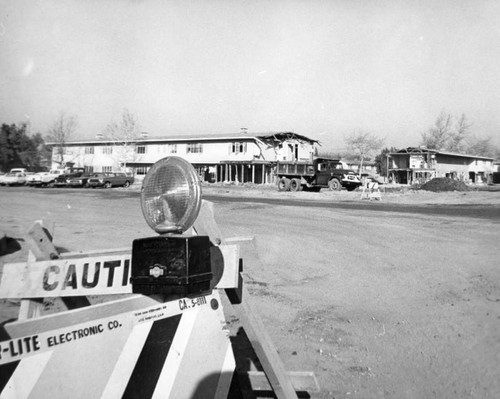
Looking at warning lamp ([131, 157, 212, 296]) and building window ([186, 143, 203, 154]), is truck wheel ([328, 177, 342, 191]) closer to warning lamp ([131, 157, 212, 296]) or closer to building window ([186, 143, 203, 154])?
building window ([186, 143, 203, 154])

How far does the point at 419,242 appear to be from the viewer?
9.16 m

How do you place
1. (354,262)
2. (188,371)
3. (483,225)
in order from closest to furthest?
(188,371)
(354,262)
(483,225)

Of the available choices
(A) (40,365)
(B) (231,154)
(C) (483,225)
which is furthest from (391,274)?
(B) (231,154)

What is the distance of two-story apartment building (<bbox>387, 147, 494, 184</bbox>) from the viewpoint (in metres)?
58.8

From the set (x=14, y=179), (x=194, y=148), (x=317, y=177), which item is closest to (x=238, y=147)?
(x=194, y=148)

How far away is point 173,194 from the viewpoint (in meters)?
2.09

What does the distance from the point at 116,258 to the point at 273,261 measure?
524cm

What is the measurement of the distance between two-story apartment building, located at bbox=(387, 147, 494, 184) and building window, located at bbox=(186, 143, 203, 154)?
2457 centimetres

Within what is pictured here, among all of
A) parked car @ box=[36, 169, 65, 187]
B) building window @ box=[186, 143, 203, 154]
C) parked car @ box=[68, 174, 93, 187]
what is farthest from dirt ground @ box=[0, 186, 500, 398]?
building window @ box=[186, 143, 203, 154]

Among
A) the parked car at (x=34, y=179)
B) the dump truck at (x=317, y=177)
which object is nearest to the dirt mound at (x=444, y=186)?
the dump truck at (x=317, y=177)

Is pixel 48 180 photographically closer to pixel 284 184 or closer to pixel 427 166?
pixel 284 184

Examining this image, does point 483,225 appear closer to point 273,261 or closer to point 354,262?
point 354,262

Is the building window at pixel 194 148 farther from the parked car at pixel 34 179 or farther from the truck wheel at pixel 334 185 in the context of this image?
the truck wheel at pixel 334 185

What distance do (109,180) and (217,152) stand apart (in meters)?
13.9
